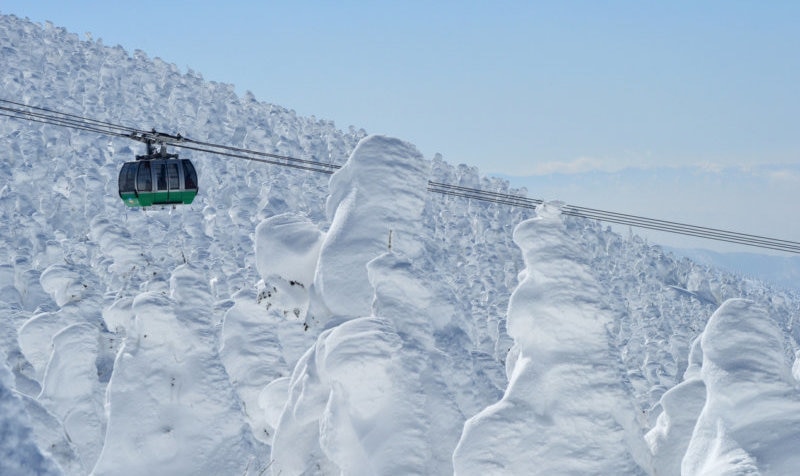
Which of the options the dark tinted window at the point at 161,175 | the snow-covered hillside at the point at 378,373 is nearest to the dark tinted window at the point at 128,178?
the dark tinted window at the point at 161,175

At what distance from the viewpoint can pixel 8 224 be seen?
77.1m

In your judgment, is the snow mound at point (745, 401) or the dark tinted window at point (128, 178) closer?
the snow mound at point (745, 401)

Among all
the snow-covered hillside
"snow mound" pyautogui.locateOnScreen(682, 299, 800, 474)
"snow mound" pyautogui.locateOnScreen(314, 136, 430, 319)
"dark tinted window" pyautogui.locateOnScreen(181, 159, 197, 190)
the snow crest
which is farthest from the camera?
"dark tinted window" pyautogui.locateOnScreen(181, 159, 197, 190)

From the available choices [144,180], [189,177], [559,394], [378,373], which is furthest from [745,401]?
[144,180]

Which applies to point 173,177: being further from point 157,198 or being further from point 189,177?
point 157,198

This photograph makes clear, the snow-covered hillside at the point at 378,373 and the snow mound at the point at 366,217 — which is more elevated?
the snow mound at the point at 366,217

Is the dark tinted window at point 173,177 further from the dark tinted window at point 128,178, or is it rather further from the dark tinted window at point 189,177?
the dark tinted window at point 128,178

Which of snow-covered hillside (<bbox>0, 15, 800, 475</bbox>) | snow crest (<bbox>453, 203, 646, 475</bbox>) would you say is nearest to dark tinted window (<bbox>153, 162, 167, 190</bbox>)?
snow-covered hillside (<bbox>0, 15, 800, 475</bbox>)

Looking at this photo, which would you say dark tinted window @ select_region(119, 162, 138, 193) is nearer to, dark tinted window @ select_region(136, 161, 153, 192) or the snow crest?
dark tinted window @ select_region(136, 161, 153, 192)

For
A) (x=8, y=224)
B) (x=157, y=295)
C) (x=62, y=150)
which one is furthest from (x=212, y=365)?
(x=62, y=150)

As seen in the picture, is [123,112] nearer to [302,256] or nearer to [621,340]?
[621,340]

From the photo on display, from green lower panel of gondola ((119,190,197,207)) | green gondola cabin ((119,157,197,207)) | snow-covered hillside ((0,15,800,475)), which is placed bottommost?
snow-covered hillside ((0,15,800,475))

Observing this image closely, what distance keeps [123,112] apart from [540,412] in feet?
389

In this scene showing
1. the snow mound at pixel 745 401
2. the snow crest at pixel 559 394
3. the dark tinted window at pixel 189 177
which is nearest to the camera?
the snow mound at pixel 745 401
